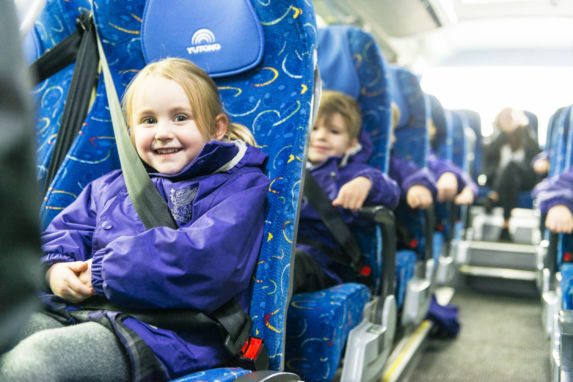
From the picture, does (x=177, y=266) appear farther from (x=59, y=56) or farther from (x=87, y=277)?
(x=59, y=56)

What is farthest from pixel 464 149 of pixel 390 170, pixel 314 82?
pixel 314 82

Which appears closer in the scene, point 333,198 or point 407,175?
point 333,198

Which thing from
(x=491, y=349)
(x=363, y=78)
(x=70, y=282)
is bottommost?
(x=491, y=349)

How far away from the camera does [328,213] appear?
1.93 m

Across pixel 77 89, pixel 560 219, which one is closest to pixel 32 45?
pixel 77 89

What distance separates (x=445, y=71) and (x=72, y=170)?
9.53 metres

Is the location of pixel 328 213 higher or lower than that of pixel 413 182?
lower

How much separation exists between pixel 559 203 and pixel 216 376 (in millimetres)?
1866

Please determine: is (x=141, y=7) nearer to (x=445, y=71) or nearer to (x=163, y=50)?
(x=163, y=50)

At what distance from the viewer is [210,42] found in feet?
4.73

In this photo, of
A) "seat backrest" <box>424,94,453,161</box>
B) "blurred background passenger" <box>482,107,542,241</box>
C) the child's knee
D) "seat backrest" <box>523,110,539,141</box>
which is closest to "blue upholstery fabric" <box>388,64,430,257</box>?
"seat backrest" <box>424,94,453,161</box>

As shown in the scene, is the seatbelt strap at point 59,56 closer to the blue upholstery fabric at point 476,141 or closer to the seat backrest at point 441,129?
the seat backrest at point 441,129

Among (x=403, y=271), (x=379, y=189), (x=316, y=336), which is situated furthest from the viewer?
(x=403, y=271)

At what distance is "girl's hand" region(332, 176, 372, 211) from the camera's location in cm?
196
